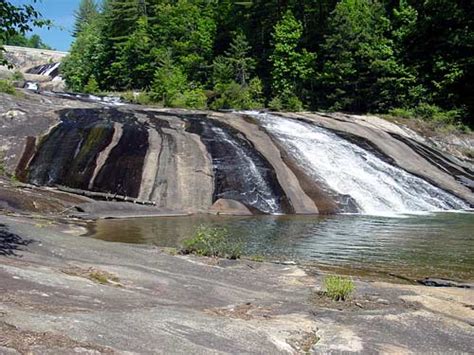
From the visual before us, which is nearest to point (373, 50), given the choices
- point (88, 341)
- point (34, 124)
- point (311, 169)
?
point (311, 169)

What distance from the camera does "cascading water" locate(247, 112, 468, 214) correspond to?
24.6 m

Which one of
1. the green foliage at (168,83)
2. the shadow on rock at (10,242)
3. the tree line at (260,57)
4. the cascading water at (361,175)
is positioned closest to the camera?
the shadow on rock at (10,242)

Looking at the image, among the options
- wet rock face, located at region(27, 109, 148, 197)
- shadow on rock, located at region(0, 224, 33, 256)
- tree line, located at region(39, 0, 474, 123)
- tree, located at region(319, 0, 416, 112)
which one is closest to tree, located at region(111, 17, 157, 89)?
tree line, located at region(39, 0, 474, 123)

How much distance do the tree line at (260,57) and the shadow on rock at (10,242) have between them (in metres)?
24.6

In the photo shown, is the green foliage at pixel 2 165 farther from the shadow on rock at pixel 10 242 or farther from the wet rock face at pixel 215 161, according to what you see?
the shadow on rock at pixel 10 242

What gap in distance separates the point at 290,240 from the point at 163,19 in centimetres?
5884

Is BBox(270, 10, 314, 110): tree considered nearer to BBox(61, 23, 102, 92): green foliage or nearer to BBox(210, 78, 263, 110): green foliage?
BBox(210, 78, 263, 110): green foliage

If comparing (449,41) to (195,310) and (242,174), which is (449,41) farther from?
(242,174)

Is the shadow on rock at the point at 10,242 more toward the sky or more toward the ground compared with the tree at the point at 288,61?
more toward the ground

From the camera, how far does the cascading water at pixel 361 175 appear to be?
24.6m

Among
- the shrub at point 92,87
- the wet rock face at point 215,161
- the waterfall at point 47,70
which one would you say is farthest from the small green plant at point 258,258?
the waterfall at point 47,70

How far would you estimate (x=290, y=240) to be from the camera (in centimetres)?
1589

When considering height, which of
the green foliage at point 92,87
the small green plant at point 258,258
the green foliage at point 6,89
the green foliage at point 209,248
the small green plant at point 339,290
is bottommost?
the small green plant at point 258,258

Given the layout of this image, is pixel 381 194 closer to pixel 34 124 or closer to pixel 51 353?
pixel 34 124
